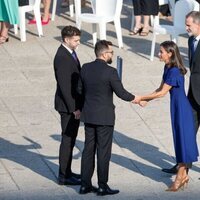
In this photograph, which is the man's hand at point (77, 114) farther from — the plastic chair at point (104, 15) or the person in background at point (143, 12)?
the person in background at point (143, 12)

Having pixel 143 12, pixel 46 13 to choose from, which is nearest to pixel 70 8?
pixel 46 13

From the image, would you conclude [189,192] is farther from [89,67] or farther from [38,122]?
[38,122]

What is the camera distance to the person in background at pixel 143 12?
55.2ft

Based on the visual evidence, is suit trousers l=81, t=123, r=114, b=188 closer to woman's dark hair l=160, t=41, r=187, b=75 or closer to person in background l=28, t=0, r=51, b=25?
woman's dark hair l=160, t=41, r=187, b=75

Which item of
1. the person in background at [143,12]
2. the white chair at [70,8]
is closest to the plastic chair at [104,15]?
the person in background at [143,12]

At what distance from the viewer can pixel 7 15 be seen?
16578mm

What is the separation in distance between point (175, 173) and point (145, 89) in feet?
10.3

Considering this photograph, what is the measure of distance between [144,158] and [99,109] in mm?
1727

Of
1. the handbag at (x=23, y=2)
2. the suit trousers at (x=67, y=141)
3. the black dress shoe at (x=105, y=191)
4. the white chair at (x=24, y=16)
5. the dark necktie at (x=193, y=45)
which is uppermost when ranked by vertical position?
the dark necktie at (x=193, y=45)

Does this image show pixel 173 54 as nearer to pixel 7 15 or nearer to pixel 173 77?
pixel 173 77

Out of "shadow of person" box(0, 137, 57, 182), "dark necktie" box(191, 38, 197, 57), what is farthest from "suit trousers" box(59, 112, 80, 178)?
"dark necktie" box(191, 38, 197, 57)

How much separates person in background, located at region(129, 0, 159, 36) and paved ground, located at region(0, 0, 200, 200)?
14 cm

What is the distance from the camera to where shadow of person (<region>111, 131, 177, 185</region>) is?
11.5 meters

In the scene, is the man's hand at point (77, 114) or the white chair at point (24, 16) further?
the white chair at point (24, 16)
